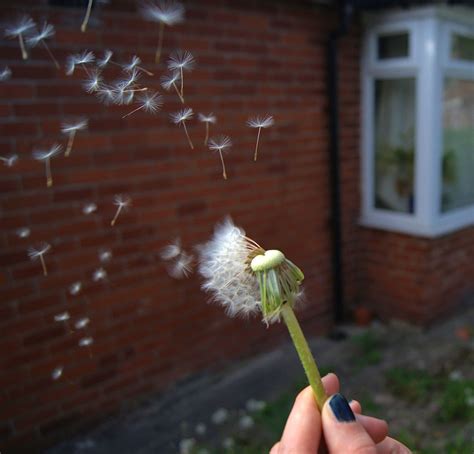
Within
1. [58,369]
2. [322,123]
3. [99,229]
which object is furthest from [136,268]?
[322,123]

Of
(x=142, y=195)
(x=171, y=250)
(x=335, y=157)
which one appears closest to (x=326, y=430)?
(x=142, y=195)

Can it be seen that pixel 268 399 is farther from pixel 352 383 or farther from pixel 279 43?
pixel 279 43

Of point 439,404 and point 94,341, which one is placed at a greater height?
point 94,341

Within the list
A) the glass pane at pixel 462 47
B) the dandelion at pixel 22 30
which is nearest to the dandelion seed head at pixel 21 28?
the dandelion at pixel 22 30

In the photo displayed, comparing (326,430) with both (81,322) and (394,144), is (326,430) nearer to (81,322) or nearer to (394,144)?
(81,322)

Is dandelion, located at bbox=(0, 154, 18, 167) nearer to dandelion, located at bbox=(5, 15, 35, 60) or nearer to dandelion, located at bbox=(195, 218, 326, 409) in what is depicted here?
dandelion, located at bbox=(5, 15, 35, 60)

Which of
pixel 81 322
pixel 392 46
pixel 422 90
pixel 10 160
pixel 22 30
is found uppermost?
pixel 392 46

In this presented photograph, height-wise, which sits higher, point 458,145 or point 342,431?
point 458,145
